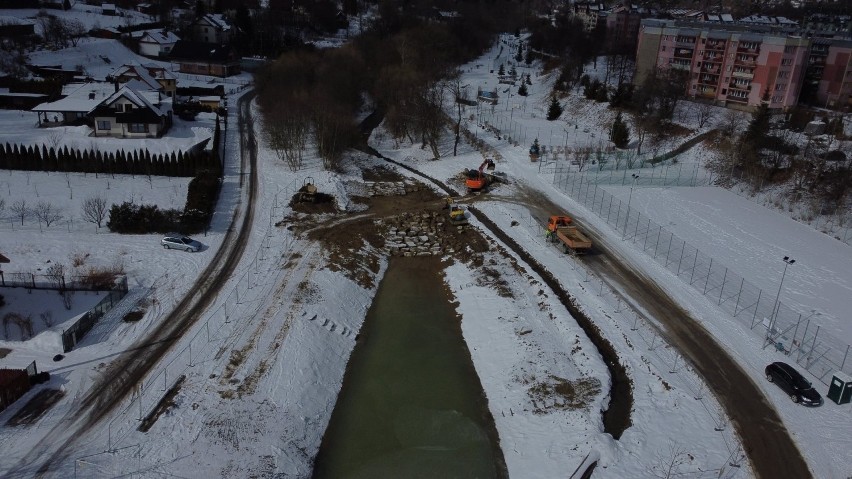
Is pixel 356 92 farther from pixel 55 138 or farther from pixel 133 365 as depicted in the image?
pixel 133 365

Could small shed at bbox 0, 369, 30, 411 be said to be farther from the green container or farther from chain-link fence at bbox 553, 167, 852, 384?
the green container

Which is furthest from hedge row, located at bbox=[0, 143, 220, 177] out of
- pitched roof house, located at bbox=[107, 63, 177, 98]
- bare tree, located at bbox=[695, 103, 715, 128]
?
bare tree, located at bbox=[695, 103, 715, 128]

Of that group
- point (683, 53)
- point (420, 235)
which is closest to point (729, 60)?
point (683, 53)

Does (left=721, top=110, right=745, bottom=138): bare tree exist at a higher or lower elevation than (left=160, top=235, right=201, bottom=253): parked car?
higher

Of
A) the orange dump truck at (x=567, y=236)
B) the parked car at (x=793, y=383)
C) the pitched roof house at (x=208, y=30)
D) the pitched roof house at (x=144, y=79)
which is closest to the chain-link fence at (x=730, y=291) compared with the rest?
the parked car at (x=793, y=383)

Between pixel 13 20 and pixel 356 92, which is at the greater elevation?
pixel 13 20

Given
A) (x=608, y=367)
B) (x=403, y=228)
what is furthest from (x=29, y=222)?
(x=608, y=367)
